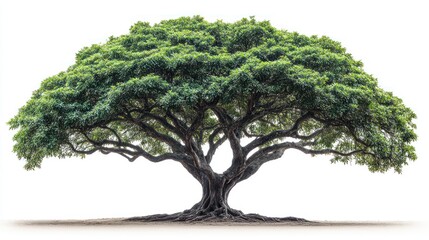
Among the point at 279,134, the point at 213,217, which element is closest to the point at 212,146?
the point at 213,217

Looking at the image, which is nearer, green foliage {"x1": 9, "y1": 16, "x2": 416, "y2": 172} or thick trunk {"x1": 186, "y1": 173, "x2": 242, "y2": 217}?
green foliage {"x1": 9, "y1": 16, "x2": 416, "y2": 172}

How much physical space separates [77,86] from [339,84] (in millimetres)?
9101

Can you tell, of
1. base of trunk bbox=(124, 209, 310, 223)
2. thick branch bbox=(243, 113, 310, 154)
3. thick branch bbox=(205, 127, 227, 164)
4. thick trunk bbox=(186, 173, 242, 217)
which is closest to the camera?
thick branch bbox=(243, 113, 310, 154)

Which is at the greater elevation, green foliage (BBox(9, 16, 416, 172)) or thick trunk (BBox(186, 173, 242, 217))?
green foliage (BBox(9, 16, 416, 172))

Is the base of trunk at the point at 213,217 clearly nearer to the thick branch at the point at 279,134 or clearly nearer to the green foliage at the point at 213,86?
the thick branch at the point at 279,134

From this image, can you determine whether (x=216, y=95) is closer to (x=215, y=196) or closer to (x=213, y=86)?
(x=213, y=86)

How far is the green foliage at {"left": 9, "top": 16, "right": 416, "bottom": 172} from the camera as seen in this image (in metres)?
21.2

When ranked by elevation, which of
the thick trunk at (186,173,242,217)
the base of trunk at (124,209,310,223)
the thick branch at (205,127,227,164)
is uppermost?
the thick branch at (205,127,227,164)

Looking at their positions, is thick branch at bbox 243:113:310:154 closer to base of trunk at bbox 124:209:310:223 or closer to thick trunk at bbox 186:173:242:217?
thick trunk at bbox 186:173:242:217

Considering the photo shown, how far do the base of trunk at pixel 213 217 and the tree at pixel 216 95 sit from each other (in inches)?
4.6

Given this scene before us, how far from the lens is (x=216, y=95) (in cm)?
2105

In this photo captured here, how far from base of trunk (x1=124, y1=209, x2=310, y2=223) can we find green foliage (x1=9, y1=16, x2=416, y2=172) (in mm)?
4436

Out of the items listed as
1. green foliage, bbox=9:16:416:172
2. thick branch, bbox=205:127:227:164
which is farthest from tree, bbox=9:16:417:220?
thick branch, bbox=205:127:227:164

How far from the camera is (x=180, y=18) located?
25.1 m
